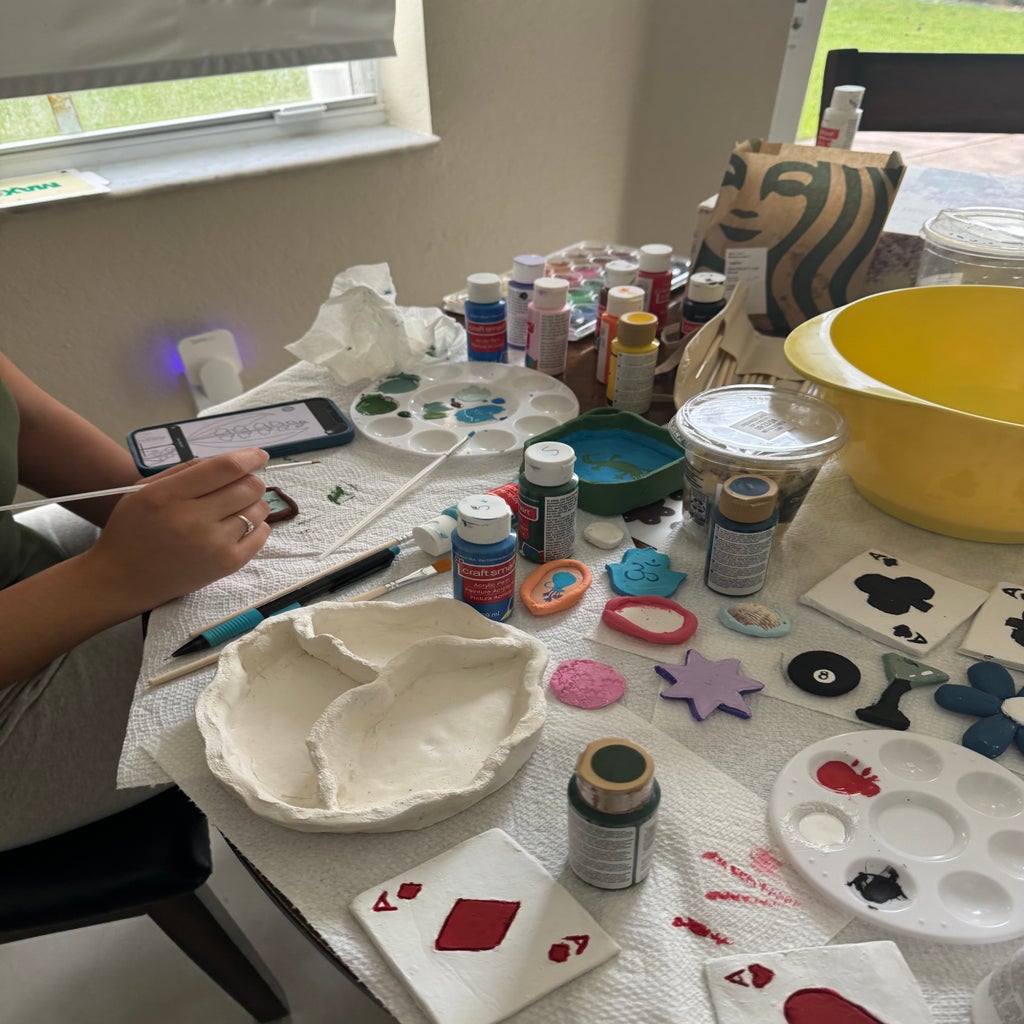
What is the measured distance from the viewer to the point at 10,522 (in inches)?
34.2

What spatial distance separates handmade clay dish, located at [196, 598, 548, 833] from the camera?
0.52m

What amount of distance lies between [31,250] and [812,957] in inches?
60.4

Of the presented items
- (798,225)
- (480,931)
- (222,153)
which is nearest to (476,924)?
(480,931)

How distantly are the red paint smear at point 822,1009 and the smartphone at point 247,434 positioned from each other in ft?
2.29

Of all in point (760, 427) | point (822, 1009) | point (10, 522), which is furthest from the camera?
point (10, 522)

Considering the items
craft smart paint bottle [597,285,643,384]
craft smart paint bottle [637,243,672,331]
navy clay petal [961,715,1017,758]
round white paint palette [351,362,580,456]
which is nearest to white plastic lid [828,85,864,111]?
craft smart paint bottle [637,243,672,331]

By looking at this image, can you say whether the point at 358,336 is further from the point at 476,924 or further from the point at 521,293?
the point at 476,924

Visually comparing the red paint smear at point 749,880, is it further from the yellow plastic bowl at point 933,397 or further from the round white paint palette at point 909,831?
the yellow plastic bowl at point 933,397

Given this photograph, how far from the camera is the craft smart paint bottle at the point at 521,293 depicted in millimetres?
1078

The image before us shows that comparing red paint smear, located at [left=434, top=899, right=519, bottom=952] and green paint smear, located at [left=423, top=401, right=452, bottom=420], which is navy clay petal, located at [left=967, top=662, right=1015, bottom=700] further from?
green paint smear, located at [left=423, top=401, right=452, bottom=420]

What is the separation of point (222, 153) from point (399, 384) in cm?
95

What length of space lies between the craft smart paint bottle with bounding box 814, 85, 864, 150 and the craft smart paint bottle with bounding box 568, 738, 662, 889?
106 cm

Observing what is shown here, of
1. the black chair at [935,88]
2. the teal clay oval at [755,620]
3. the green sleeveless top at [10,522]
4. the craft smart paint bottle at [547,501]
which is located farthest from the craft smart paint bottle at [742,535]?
the black chair at [935,88]

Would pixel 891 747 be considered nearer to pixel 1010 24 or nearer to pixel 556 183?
pixel 556 183
